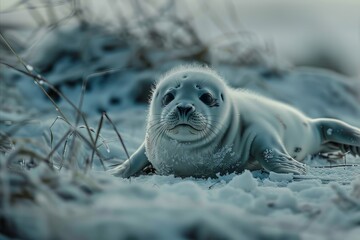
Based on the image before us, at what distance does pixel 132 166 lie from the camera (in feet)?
12.4

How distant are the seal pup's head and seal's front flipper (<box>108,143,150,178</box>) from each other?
0.18m

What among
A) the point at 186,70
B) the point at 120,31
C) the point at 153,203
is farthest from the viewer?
the point at 120,31

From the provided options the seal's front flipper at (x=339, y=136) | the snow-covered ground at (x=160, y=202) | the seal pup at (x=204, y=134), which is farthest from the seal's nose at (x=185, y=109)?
the seal's front flipper at (x=339, y=136)

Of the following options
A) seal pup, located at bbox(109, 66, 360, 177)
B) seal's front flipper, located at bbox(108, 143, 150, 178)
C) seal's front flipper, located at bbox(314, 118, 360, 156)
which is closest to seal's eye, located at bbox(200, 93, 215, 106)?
seal pup, located at bbox(109, 66, 360, 177)

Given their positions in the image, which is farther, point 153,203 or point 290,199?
point 290,199

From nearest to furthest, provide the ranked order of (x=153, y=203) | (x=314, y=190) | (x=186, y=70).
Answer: (x=153, y=203), (x=314, y=190), (x=186, y=70)

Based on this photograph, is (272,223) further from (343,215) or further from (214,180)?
(214,180)

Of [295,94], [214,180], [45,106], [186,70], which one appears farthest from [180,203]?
[295,94]

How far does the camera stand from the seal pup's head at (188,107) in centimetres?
337

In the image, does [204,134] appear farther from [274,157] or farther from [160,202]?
[160,202]

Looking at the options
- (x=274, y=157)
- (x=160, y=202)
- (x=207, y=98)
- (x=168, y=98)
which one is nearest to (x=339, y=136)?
(x=274, y=157)

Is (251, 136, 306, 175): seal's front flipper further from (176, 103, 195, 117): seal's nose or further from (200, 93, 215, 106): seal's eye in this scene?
(176, 103, 195, 117): seal's nose

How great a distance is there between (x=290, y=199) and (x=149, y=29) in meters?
5.49

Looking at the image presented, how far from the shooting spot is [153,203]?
5.77ft
